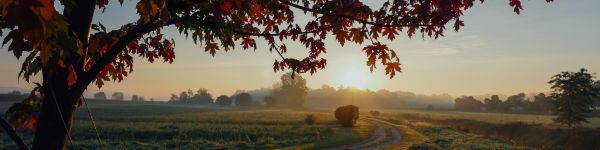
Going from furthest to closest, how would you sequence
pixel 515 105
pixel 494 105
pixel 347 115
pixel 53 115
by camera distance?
pixel 494 105, pixel 515 105, pixel 347 115, pixel 53 115

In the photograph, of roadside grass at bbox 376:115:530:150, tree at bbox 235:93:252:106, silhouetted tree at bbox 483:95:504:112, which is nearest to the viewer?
roadside grass at bbox 376:115:530:150

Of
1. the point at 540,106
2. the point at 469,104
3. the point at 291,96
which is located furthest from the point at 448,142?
the point at 469,104

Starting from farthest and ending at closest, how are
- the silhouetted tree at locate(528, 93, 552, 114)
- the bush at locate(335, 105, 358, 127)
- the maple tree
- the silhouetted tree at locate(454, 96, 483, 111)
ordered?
the silhouetted tree at locate(454, 96, 483, 111) < the silhouetted tree at locate(528, 93, 552, 114) < the bush at locate(335, 105, 358, 127) < the maple tree

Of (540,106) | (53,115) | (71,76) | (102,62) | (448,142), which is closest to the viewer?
(71,76)

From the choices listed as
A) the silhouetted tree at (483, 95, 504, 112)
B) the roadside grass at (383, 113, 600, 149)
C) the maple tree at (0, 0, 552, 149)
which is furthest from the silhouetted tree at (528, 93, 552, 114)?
the maple tree at (0, 0, 552, 149)

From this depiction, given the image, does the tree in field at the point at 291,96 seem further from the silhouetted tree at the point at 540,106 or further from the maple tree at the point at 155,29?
the maple tree at the point at 155,29

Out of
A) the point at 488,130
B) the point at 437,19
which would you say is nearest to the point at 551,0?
the point at 437,19

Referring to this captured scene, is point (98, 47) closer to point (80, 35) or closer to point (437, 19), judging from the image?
point (80, 35)

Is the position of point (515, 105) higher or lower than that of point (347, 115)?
higher

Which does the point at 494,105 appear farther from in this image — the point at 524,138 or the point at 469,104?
the point at 524,138

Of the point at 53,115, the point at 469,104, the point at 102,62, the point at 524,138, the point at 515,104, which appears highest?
the point at 469,104

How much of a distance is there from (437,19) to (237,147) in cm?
2459

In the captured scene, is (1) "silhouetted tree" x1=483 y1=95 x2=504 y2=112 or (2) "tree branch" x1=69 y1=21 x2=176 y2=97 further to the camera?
(1) "silhouetted tree" x1=483 y1=95 x2=504 y2=112

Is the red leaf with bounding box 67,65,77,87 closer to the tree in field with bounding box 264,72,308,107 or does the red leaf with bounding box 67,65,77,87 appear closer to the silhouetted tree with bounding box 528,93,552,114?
the silhouetted tree with bounding box 528,93,552,114
